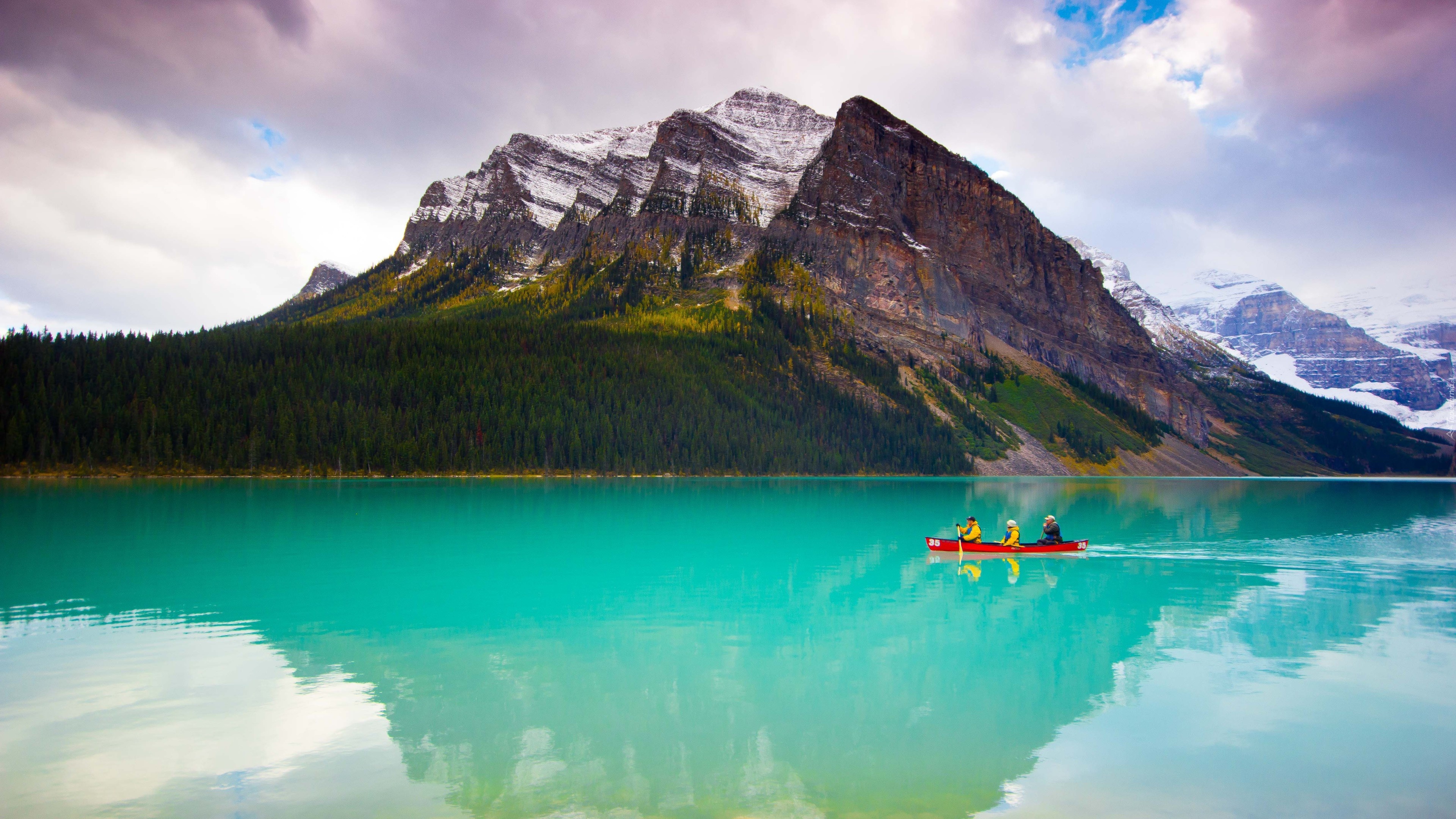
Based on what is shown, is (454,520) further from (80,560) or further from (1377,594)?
(1377,594)

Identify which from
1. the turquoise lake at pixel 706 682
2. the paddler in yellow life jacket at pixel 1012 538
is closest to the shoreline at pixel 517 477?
the turquoise lake at pixel 706 682

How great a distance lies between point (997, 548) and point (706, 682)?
2902cm

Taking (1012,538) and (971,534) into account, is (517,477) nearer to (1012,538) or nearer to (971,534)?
(971,534)

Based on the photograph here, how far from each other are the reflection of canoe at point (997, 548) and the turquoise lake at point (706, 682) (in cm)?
70

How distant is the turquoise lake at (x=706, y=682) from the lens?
12781 millimetres

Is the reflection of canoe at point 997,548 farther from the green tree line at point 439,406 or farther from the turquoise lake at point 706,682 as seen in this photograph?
the green tree line at point 439,406

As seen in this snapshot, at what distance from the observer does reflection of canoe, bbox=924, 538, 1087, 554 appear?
42.5m

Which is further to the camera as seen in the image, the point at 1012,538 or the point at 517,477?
the point at 517,477

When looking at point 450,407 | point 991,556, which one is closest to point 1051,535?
point 991,556

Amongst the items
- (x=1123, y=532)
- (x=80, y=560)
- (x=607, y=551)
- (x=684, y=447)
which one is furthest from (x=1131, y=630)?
(x=684, y=447)

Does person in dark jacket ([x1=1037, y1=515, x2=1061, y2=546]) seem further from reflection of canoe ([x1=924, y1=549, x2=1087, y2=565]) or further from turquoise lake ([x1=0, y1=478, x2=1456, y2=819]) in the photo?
turquoise lake ([x1=0, y1=478, x2=1456, y2=819])

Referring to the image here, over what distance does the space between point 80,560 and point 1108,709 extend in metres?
38.8

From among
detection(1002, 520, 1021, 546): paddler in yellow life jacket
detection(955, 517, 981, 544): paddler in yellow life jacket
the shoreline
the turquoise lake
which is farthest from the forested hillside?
detection(1002, 520, 1021, 546): paddler in yellow life jacket

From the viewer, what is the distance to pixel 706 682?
18.3 metres
